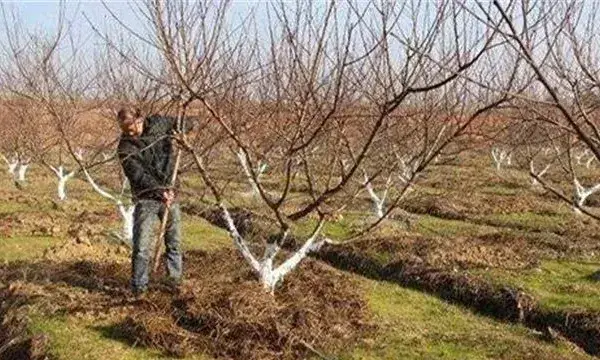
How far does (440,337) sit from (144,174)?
3727 millimetres

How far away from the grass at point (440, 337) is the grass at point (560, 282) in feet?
3.52

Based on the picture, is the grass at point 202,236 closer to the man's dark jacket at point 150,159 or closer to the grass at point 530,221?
the man's dark jacket at point 150,159

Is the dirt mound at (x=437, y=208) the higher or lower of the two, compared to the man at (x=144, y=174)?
higher

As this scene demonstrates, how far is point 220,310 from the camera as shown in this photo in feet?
24.9

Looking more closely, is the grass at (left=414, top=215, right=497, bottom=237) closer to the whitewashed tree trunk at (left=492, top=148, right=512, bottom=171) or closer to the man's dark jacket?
the whitewashed tree trunk at (left=492, top=148, right=512, bottom=171)

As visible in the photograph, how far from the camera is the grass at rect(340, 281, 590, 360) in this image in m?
7.66

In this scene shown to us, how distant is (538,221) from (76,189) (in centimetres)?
1454

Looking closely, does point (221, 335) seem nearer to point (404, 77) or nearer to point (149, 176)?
point (149, 176)

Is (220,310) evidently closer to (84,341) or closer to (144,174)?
(84,341)

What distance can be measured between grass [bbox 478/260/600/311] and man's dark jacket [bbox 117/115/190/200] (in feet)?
17.4

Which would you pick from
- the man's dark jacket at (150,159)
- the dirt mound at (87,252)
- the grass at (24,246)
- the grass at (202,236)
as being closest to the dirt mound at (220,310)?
the man's dark jacket at (150,159)

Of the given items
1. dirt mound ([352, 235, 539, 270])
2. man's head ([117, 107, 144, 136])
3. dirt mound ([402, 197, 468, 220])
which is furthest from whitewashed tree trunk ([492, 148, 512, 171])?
man's head ([117, 107, 144, 136])

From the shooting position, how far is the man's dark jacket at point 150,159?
320 inches

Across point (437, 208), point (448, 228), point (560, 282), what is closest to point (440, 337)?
point (560, 282)
